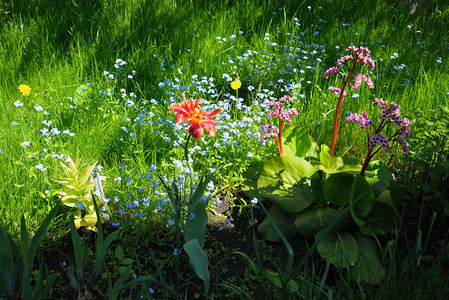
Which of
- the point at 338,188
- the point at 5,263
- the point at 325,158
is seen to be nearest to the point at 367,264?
the point at 338,188

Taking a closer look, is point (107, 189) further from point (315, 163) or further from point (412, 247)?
point (412, 247)

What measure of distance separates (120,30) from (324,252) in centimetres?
279

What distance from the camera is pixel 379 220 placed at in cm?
223

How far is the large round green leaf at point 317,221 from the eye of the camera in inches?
86.5

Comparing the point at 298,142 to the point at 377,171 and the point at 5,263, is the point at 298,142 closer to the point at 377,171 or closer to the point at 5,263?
the point at 377,171

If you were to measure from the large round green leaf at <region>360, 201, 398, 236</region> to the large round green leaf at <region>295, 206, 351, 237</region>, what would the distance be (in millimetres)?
112

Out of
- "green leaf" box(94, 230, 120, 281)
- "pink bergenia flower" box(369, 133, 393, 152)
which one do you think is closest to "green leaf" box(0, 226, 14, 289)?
"green leaf" box(94, 230, 120, 281)

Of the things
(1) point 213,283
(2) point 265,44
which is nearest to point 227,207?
(1) point 213,283

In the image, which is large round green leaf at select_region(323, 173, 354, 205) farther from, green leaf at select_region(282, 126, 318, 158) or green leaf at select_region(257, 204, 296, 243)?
green leaf at select_region(282, 126, 318, 158)

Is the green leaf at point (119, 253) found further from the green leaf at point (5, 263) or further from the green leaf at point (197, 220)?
A: the green leaf at point (5, 263)

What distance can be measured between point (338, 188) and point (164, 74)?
5.92 feet

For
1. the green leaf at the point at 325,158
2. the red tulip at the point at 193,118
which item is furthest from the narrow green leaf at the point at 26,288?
the green leaf at the point at 325,158

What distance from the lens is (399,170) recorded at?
2336 millimetres

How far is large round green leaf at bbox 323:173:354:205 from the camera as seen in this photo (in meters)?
2.16
